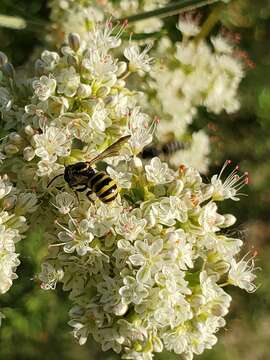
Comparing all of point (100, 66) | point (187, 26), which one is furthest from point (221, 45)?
point (100, 66)

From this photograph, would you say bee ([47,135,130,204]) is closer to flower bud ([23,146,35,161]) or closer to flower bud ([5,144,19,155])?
flower bud ([23,146,35,161])

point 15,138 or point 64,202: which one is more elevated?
point 15,138

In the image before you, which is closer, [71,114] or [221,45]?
[71,114]

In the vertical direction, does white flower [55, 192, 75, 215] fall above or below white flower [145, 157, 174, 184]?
below

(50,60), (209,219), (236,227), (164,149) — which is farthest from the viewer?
(164,149)

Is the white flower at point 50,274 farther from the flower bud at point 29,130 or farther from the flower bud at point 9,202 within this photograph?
the flower bud at point 29,130

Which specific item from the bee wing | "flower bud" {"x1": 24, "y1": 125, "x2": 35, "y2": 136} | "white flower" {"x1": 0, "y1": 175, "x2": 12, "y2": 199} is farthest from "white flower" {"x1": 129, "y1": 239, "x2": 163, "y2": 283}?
"flower bud" {"x1": 24, "y1": 125, "x2": 35, "y2": 136}

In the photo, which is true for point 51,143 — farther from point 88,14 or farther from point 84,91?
point 88,14
